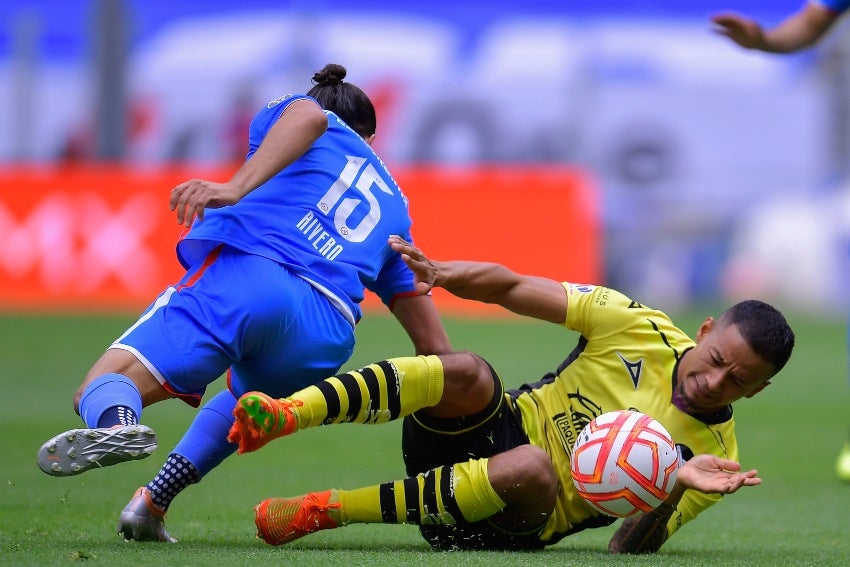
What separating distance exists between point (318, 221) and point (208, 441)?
3.16ft

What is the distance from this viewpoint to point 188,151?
20484 mm

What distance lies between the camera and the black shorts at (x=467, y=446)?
499cm

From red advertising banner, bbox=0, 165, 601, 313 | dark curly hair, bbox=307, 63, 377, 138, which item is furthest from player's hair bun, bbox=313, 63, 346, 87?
red advertising banner, bbox=0, 165, 601, 313

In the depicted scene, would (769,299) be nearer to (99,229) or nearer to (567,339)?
(567,339)

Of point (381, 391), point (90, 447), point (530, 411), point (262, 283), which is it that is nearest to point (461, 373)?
point (381, 391)

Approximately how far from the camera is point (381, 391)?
4.70 meters

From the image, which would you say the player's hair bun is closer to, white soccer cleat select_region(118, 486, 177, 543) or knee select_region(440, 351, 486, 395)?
knee select_region(440, 351, 486, 395)

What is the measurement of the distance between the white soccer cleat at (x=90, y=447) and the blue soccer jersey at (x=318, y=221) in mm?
951

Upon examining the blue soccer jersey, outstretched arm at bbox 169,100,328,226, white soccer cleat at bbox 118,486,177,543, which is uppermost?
outstretched arm at bbox 169,100,328,226

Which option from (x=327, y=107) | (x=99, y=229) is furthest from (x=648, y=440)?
(x=99, y=229)

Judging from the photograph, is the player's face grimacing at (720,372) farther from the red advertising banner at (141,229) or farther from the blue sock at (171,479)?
the red advertising banner at (141,229)

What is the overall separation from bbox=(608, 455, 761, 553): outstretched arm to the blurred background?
1146 cm

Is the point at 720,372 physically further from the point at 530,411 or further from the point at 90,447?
the point at 90,447

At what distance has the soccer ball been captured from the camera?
461cm
